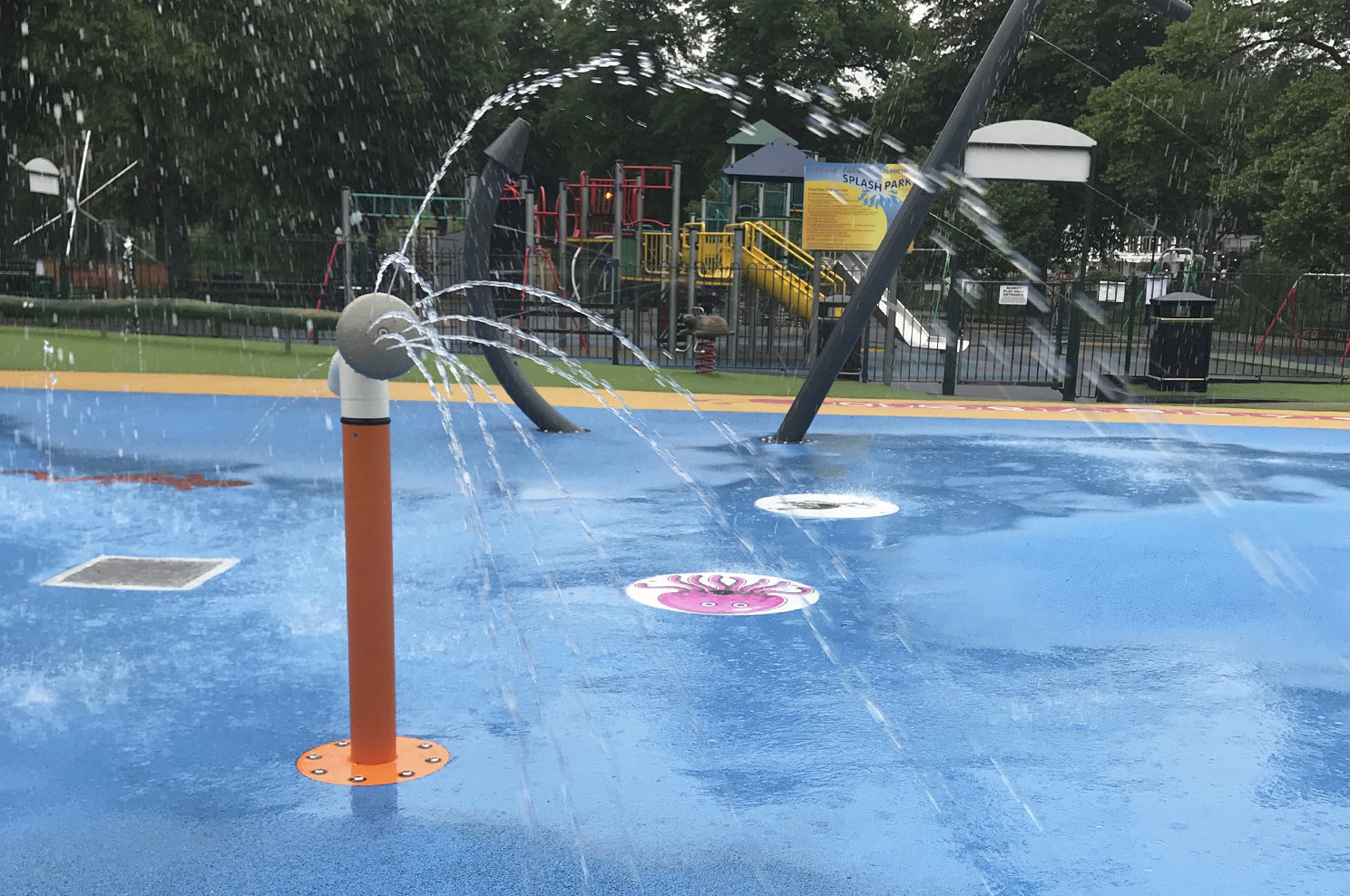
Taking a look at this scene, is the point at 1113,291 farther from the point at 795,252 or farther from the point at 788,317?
the point at 795,252

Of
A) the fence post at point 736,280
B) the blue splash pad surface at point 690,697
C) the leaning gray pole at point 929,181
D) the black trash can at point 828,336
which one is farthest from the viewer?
the fence post at point 736,280

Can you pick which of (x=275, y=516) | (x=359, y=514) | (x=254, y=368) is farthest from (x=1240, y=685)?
(x=254, y=368)

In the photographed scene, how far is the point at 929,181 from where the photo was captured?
10.9 metres

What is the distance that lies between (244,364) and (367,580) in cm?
1572

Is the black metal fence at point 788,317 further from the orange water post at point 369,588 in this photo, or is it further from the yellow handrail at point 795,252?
the orange water post at point 369,588

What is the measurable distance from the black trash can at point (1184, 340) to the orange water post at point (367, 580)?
17266mm

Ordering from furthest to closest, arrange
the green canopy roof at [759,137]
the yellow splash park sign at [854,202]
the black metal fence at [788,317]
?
1. the green canopy roof at [759,137]
2. the black metal fence at [788,317]
3. the yellow splash park sign at [854,202]

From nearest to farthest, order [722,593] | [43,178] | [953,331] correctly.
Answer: [722,593]
[953,331]
[43,178]

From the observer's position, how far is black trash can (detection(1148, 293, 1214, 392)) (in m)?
19.0

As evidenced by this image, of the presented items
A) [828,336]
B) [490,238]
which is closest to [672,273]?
[828,336]

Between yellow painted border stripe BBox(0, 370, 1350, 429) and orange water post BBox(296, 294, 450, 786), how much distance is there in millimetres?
10800

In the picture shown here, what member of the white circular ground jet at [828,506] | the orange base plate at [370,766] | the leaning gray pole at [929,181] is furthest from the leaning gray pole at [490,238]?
the orange base plate at [370,766]

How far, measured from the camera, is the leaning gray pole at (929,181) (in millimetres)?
10945

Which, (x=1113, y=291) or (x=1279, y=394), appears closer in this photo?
(x=1279, y=394)
